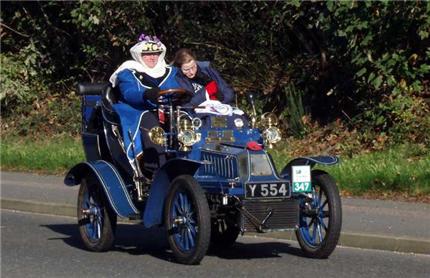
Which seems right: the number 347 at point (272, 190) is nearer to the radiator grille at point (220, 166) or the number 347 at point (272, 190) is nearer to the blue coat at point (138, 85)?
the radiator grille at point (220, 166)

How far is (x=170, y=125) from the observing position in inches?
407

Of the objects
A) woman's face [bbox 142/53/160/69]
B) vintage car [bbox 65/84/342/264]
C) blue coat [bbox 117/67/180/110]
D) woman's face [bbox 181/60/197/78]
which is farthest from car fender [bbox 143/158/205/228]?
woman's face [bbox 142/53/160/69]

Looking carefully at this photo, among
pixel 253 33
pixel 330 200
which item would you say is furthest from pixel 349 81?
pixel 330 200

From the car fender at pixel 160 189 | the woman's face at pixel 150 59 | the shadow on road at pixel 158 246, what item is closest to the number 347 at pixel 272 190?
the car fender at pixel 160 189

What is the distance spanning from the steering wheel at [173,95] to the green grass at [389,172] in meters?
4.82

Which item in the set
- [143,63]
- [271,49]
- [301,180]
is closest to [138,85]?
[143,63]

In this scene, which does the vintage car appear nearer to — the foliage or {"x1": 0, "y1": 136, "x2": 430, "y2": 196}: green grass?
{"x1": 0, "y1": 136, "x2": 430, "y2": 196}: green grass

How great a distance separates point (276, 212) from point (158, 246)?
2.21 m

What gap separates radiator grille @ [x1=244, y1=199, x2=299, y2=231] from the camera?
9.53 meters

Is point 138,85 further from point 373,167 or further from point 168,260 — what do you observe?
point 373,167

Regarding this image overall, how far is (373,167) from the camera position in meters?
15.0

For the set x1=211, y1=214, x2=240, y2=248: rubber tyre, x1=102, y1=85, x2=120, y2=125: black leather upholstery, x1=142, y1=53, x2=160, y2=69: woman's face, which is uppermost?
x1=142, y1=53, x2=160, y2=69: woman's face

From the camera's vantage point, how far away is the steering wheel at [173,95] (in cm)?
1016

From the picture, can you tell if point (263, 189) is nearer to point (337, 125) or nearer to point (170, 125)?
point (170, 125)
